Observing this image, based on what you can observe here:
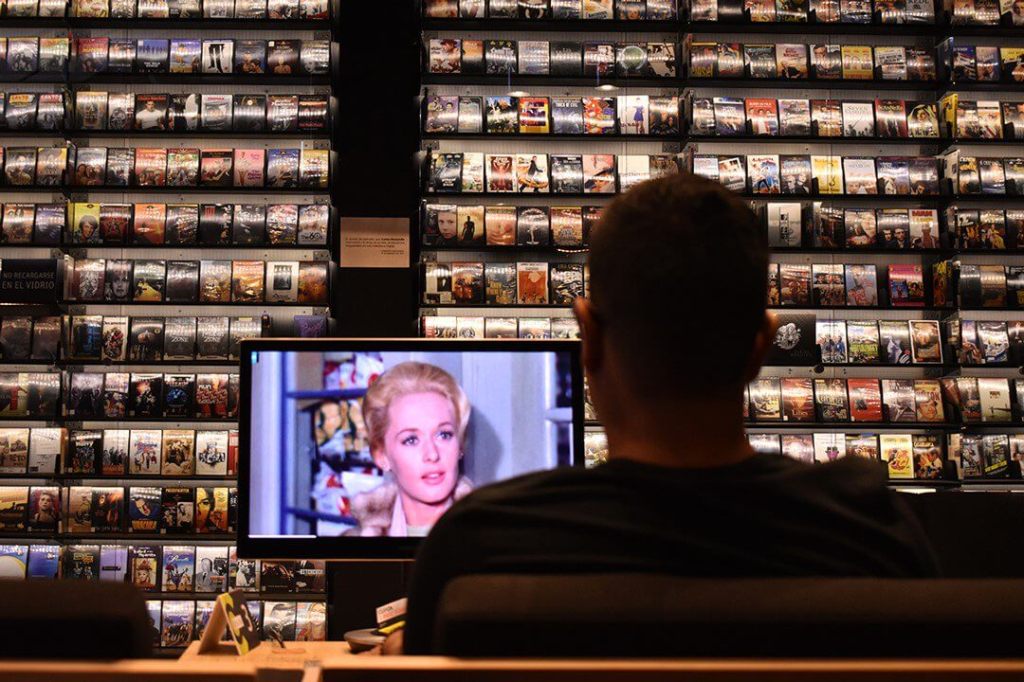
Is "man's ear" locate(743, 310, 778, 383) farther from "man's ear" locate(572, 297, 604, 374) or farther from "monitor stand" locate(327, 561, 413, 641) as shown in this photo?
"monitor stand" locate(327, 561, 413, 641)

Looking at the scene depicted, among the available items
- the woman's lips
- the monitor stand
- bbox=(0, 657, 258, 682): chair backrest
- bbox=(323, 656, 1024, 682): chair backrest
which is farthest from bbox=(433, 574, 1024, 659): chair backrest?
the monitor stand

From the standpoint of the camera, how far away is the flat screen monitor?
1.99m

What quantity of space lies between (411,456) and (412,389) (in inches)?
5.9

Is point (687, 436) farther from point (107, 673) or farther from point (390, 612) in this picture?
point (390, 612)

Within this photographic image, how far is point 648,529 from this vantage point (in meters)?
0.82

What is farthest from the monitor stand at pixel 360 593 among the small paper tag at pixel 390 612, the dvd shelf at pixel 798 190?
the small paper tag at pixel 390 612

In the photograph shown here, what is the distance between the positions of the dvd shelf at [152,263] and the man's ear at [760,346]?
3644 mm

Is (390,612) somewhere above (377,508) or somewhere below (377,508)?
below

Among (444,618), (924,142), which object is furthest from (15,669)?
(924,142)

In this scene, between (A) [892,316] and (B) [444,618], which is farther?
(A) [892,316]

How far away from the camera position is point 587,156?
186 inches

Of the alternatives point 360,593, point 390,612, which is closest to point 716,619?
point 390,612

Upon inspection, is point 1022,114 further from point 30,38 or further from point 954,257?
point 30,38

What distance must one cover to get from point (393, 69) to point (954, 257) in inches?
113
